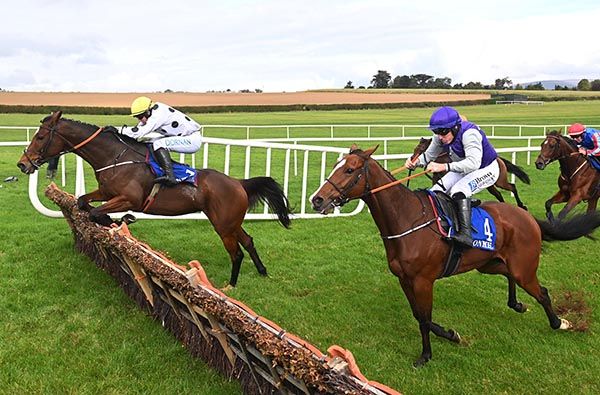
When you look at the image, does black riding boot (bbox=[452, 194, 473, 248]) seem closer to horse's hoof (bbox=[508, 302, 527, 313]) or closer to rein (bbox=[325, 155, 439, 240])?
rein (bbox=[325, 155, 439, 240])

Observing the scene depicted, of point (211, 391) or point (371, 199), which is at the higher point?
point (371, 199)

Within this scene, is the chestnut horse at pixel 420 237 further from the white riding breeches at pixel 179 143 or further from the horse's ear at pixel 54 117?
the horse's ear at pixel 54 117

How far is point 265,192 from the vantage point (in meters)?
6.10

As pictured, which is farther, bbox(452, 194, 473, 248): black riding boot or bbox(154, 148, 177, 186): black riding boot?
bbox(154, 148, 177, 186): black riding boot

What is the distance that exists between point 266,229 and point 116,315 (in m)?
3.31

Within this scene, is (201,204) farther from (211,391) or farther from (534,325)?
(534,325)

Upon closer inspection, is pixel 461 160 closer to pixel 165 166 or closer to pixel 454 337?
pixel 454 337

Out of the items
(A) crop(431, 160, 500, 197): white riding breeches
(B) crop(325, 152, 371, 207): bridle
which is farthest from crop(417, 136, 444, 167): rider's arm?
(B) crop(325, 152, 371, 207): bridle

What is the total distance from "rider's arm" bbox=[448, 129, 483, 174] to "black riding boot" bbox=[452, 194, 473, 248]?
0.85 ft

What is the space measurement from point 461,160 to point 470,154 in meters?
0.18

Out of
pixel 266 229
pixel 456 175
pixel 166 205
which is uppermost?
pixel 456 175

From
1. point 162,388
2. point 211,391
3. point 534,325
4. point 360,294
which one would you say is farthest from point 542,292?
point 162,388

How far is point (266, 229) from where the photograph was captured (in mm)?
7703

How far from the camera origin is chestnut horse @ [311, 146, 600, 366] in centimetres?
374
